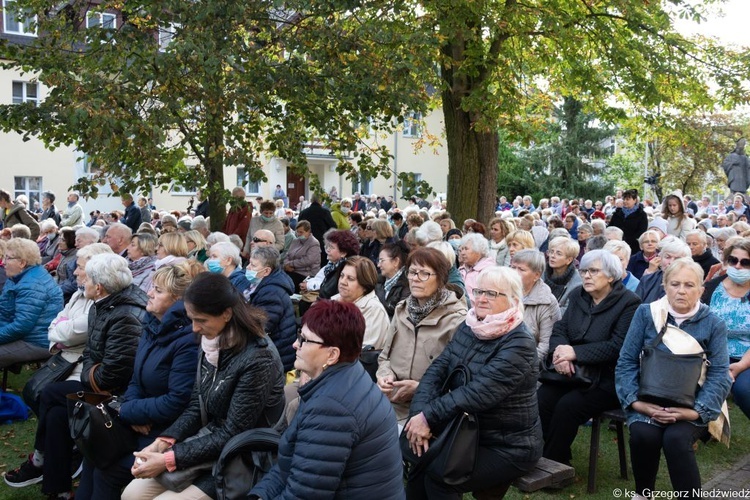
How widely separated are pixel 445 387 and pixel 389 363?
2.97 feet

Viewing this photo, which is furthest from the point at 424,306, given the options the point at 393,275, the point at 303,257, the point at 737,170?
the point at 737,170

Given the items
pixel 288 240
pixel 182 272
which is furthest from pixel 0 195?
pixel 182 272

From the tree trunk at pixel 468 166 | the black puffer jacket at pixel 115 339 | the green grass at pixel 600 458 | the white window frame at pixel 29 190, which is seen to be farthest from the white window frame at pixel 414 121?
the white window frame at pixel 29 190

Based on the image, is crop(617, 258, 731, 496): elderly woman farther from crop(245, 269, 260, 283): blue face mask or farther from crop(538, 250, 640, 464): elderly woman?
crop(245, 269, 260, 283): blue face mask

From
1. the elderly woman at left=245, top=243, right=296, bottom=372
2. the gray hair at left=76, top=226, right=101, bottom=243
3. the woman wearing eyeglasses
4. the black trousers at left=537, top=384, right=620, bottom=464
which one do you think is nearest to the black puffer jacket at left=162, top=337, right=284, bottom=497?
the elderly woman at left=245, top=243, right=296, bottom=372

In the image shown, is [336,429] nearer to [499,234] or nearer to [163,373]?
[163,373]

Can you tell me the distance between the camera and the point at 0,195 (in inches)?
603

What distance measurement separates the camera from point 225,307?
439cm

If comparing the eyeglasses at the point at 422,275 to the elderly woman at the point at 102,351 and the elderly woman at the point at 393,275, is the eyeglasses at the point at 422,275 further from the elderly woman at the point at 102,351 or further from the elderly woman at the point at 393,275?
the elderly woman at the point at 102,351

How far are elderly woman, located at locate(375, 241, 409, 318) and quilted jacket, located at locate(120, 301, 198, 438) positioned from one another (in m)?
2.52

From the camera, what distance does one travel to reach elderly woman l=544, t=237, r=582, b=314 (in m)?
7.02

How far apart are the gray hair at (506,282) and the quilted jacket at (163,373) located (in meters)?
1.77

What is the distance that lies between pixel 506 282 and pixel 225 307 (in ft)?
5.24

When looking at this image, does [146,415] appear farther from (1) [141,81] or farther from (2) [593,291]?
(1) [141,81]
